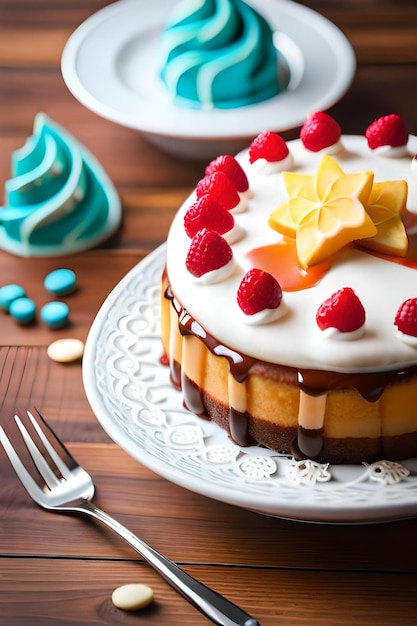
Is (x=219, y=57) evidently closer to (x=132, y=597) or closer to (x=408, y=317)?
(x=408, y=317)

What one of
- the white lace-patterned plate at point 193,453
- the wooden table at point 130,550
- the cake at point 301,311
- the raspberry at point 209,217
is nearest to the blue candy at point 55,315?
the wooden table at point 130,550

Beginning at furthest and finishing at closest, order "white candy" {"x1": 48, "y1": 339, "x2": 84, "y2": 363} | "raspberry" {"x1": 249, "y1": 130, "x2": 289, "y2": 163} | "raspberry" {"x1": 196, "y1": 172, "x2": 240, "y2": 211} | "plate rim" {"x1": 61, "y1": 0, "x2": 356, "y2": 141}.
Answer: "plate rim" {"x1": 61, "y1": 0, "x2": 356, "y2": 141} → "white candy" {"x1": 48, "y1": 339, "x2": 84, "y2": 363} → "raspberry" {"x1": 249, "y1": 130, "x2": 289, "y2": 163} → "raspberry" {"x1": 196, "y1": 172, "x2": 240, "y2": 211}

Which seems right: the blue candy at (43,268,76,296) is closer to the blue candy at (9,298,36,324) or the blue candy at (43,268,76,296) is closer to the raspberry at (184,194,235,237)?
the blue candy at (9,298,36,324)

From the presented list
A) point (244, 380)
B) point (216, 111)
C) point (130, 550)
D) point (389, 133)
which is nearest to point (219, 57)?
point (216, 111)

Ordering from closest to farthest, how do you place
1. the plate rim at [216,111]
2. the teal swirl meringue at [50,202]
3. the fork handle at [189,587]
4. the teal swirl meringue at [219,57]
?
the fork handle at [189,587] → the teal swirl meringue at [50,202] → the plate rim at [216,111] → the teal swirl meringue at [219,57]

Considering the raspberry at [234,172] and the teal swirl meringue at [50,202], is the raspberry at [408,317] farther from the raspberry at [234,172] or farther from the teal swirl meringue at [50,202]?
the teal swirl meringue at [50,202]

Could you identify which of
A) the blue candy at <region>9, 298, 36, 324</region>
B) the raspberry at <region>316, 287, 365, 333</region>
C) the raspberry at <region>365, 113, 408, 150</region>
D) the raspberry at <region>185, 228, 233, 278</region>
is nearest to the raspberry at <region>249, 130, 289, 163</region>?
the raspberry at <region>365, 113, 408, 150</region>

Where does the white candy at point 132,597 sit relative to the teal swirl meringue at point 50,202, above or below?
below
